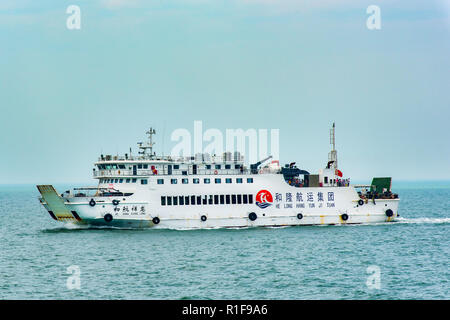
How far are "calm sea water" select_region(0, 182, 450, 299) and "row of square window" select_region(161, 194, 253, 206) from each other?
2671 mm

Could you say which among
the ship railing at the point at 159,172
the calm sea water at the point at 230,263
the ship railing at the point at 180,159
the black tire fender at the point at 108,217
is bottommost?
the calm sea water at the point at 230,263

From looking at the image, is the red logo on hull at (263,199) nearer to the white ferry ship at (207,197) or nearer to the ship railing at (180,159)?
the white ferry ship at (207,197)

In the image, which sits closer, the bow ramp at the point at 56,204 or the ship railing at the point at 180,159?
the bow ramp at the point at 56,204

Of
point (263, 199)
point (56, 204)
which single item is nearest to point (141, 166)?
point (56, 204)

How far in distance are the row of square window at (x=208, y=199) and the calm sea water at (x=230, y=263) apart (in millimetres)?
2671

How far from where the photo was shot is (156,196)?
173ft

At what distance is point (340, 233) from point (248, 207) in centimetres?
795

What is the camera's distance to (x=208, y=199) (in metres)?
53.8

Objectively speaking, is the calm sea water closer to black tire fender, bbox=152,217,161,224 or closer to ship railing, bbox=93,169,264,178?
black tire fender, bbox=152,217,161,224

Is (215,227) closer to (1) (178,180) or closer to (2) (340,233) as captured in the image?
(1) (178,180)

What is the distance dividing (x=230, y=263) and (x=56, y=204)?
19146mm

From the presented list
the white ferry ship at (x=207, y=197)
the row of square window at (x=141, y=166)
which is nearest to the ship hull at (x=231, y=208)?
the white ferry ship at (x=207, y=197)

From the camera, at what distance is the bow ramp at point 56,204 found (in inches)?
2040
